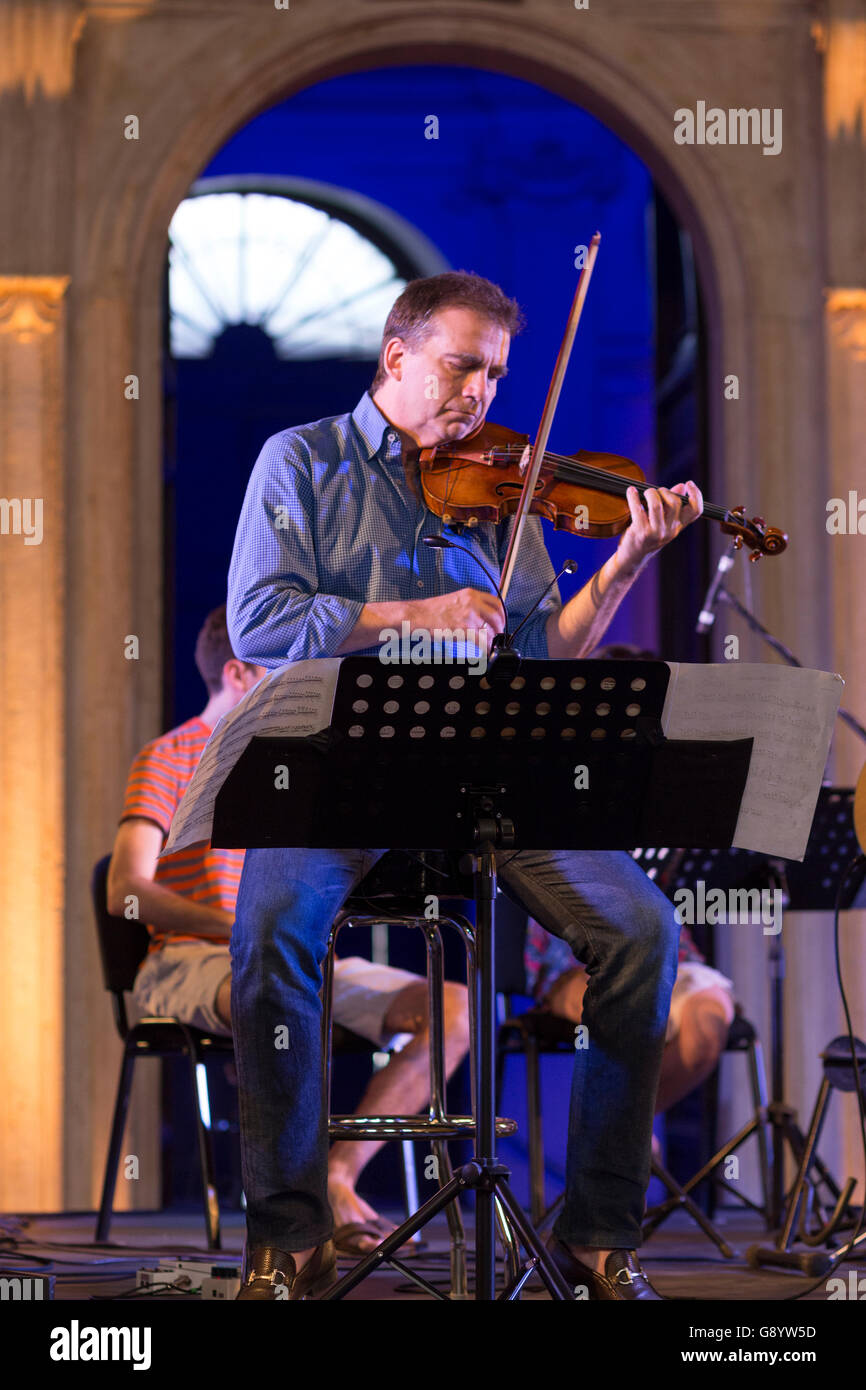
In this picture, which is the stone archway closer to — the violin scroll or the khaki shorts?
the khaki shorts

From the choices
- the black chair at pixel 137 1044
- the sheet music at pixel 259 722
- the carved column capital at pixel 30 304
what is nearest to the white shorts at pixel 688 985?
the black chair at pixel 137 1044

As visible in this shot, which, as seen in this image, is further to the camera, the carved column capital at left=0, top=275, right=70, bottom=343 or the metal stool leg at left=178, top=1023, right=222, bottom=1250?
the carved column capital at left=0, top=275, right=70, bottom=343

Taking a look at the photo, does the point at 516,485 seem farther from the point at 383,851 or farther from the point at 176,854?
the point at 176,854

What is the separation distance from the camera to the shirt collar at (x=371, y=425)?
265 centimetres

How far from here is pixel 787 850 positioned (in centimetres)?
218

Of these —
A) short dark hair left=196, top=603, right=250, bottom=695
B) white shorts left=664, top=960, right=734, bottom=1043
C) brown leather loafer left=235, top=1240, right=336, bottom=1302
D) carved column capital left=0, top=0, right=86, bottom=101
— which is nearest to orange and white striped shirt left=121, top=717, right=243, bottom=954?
short dark hair left=196, top=603, right=250, bottom=695

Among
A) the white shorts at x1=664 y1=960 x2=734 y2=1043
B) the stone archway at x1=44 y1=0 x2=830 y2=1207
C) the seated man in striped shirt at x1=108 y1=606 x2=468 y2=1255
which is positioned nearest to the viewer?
the seated man in striped shirt at x1=108 y1=606 x2=468 y2=1255

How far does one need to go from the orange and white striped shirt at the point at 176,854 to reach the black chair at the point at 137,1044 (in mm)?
72

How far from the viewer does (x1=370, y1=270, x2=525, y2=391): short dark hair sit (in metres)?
2.62

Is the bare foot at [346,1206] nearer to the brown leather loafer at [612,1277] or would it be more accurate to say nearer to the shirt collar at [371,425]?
the brown leather loafer at [612,1277]

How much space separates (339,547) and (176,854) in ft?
4.08

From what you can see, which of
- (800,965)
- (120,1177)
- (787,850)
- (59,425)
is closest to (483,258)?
(59,425)

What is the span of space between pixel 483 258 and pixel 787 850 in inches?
229
